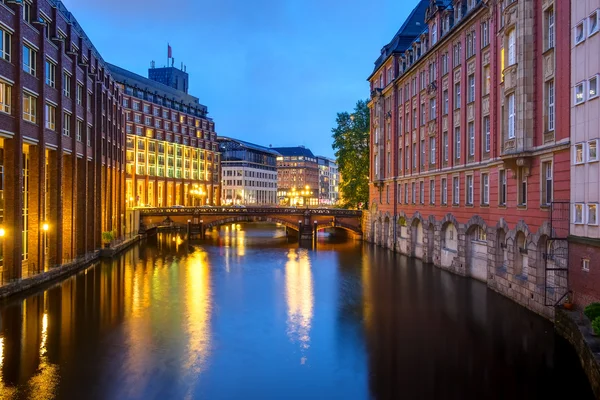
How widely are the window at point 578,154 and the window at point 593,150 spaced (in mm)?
565

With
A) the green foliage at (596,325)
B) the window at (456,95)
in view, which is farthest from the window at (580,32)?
the window at (456,95)

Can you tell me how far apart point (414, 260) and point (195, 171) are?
3615 inches

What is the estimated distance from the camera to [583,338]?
64.4 ft

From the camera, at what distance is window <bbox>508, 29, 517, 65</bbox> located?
30.8 metres

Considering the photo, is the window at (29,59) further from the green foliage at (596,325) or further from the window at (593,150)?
the green foliage at (596,325)

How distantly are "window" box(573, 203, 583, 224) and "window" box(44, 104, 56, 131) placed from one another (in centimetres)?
3601

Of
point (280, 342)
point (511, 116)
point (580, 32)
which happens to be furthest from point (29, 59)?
point (580, 32)

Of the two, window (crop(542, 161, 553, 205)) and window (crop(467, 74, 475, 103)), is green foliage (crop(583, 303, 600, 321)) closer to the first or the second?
window (crop(542, 161, 553, 205))

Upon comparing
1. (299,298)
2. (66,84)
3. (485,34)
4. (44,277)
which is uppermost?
(485,34)

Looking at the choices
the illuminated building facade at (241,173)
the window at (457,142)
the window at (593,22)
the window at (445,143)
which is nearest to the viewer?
the window at (593,22)

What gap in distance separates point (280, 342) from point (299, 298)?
36.3 feet

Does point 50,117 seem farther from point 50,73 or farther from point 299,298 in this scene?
point 299,298

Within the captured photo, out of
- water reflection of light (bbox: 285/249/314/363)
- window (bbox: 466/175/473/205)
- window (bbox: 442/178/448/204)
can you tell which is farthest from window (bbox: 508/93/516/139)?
water reflection of light (bbox: 285/249/314/363)

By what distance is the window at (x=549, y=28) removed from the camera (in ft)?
91.5
